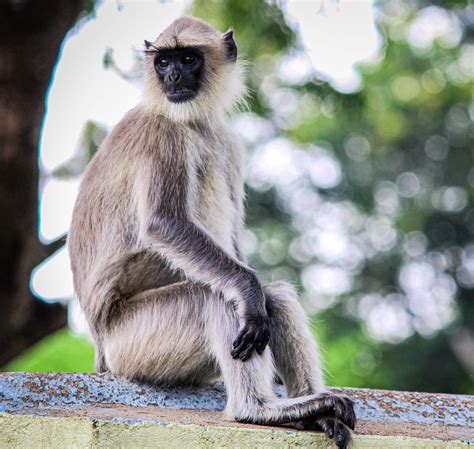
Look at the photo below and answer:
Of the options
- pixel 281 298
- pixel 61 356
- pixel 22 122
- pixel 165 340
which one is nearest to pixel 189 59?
pixel 281 298

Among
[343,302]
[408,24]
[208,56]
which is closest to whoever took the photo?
[208,56]

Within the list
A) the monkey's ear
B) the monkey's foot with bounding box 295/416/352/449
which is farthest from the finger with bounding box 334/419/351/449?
the monkey's ear

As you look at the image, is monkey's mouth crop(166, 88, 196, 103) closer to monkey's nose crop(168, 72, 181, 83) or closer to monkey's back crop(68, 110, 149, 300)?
monkey's nose crop(168, 72, 181, 83)

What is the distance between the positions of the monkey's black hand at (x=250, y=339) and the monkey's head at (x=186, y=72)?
1231mm

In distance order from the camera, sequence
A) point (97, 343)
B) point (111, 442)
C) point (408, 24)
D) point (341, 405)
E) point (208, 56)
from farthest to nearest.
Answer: point (408, 24) → point (208, 56) → point (97, 343) → point (341, 405) → point (111, 442)

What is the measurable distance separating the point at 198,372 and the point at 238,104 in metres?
1.87

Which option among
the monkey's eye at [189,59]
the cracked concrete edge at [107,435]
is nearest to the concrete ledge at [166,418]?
the cracked concrete edge at [107,435]

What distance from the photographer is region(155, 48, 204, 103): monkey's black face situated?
Answer: 16.2 feet

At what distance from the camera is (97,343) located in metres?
4.70

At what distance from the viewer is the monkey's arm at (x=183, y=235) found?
14.1ft

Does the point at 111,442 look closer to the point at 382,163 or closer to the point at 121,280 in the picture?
the point at 121,280

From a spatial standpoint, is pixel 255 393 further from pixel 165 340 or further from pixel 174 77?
pixel 174 77

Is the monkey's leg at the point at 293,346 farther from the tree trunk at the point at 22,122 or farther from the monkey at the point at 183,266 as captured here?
the tree trunk at the point at 22,122

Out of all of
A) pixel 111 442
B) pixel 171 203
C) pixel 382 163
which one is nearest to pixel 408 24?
pixel 382 163
